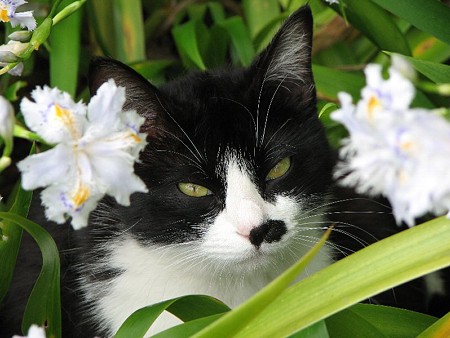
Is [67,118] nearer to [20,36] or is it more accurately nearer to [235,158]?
[20,36]

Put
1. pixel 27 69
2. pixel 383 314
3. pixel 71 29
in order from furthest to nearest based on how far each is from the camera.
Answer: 1. pixel 27 69
2. pixel 71 29
3. pixel 383 314

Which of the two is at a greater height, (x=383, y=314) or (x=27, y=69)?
(x=27, y=69)

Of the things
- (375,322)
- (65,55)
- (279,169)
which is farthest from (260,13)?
(375,322)

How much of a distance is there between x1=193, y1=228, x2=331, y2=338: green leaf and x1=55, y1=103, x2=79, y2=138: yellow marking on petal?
11.6 inches

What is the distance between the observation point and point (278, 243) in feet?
4.41

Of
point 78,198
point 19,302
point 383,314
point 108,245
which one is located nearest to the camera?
→ point 78,198

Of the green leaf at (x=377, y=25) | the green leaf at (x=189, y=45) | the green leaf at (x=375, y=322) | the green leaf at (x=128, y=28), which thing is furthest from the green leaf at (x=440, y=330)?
A: the green leaf at (x=128, y=28)

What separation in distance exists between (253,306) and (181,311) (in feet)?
0.96

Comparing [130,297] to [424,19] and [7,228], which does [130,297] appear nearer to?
[7,228]

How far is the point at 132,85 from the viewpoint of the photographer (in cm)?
136

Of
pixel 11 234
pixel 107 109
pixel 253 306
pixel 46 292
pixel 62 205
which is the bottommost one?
pixel 46 292

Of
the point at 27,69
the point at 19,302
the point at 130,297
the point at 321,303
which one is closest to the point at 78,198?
the point at 321,303

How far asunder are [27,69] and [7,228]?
3.31ft

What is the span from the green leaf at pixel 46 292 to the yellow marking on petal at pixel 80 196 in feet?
1.38
